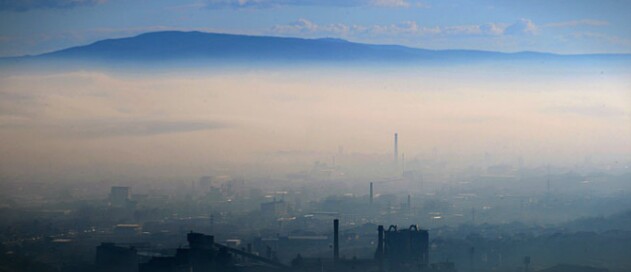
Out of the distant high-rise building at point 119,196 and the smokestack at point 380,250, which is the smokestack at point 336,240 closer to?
the smokestack at point 380,250

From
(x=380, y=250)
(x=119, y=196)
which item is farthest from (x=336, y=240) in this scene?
(x=119, y=196)

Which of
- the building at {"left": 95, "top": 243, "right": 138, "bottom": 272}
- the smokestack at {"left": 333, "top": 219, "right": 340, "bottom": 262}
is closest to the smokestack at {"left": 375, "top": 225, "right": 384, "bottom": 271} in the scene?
the smokestack at {"left": 333, "top": 219, "right": 340, "bottom": 262}

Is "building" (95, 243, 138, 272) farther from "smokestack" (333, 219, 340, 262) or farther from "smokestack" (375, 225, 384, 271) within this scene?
"smokestack" (375, 225, 384, 271)

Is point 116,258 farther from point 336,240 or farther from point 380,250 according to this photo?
point 380,250

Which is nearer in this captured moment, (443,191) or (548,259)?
(548,259)

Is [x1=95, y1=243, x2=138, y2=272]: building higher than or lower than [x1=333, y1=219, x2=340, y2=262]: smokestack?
lower

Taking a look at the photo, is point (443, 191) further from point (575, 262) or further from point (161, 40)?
point (161, 40)

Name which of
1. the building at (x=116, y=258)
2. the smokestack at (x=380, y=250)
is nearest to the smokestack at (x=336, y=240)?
the smokestack at (x=380, y=250)

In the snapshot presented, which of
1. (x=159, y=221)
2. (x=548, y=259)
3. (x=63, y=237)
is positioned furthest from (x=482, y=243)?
(x=63, y=237)

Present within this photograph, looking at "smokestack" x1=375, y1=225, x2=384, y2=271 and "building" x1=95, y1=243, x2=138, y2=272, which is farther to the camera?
"smokestack" x1=375, y1=225, x2=384, y2=271
